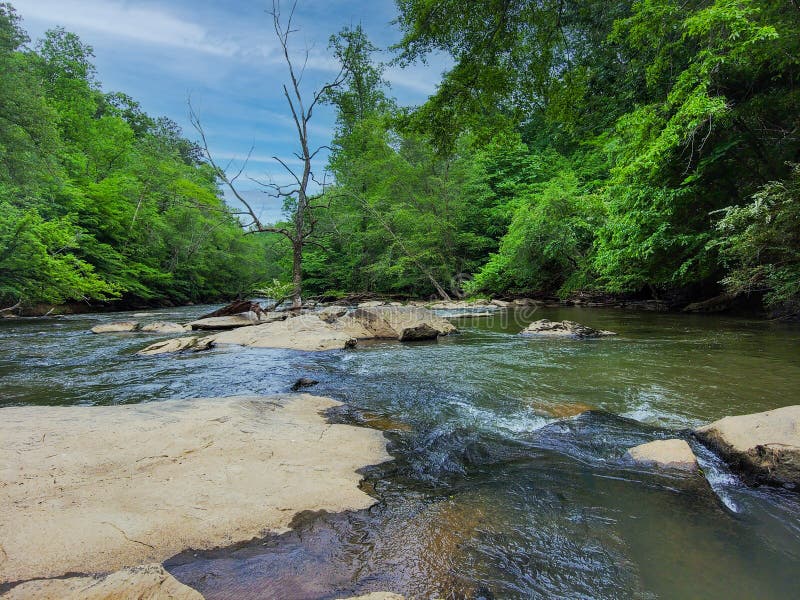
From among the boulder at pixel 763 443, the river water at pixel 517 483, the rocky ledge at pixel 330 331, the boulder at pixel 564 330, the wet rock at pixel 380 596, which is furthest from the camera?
the boulder at pixel 564 330

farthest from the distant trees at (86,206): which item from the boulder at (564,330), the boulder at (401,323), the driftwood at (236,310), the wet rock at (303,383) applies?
the boulder at (564,330)

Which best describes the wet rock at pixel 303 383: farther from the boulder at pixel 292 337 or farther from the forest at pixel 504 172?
the forest at pixel 504 172

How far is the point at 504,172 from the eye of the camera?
26141 millimetres

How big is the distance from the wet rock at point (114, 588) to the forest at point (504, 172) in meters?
6.15

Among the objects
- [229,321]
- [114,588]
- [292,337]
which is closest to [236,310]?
[229,321]

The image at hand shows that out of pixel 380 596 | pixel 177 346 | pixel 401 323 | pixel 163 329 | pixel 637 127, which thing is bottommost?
pixel 380 596

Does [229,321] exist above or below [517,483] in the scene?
above

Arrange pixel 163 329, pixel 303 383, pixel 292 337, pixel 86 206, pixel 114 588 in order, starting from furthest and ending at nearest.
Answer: pixel 86 206 < pixel 163 329 < pixel 292 337 < pixel 303 383 < pixel 114 588

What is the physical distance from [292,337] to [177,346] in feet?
7.68

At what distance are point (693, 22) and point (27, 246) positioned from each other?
58.8 ft

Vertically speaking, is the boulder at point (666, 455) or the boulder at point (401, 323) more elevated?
the boulder at point (401, 323)

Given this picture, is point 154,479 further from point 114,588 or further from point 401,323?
point 401,323

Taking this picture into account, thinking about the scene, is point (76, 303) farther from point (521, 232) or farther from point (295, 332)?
point (521, 232)

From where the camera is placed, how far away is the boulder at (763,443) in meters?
2.52
